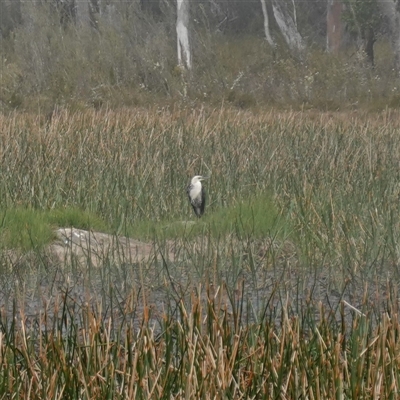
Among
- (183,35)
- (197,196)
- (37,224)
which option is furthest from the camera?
(183,35)

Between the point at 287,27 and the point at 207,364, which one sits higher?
the point at 207,364

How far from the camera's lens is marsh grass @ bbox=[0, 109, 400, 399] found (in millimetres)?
3701

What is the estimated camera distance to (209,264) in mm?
5418

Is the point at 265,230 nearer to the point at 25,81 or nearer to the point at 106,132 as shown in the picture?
the point at 106,132

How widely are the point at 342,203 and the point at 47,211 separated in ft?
6.50

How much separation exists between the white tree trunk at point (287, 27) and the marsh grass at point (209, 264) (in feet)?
29.4

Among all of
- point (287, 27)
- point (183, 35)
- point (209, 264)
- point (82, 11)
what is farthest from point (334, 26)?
point (209, 264)

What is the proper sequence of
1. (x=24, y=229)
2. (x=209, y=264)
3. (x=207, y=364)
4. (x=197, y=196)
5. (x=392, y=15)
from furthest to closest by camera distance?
(x=392, y=15), (x=197, y=196), (x=24, y=229), (x=209, y=264), (x=207, y=364)

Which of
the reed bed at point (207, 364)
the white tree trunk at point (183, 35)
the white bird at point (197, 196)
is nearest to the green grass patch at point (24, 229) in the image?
the white bird at point (197, 196)

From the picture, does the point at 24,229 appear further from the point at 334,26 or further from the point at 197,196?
the point at 334,26

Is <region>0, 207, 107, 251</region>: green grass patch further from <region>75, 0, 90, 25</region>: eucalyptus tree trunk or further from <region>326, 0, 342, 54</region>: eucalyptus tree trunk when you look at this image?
<region>326, 0, 342, 54</region>: eucalyptus tree trunk

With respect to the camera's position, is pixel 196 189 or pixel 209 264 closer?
pixel 209 264

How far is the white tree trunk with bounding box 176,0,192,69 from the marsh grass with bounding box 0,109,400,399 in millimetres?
5859

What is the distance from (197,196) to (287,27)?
1529cm
